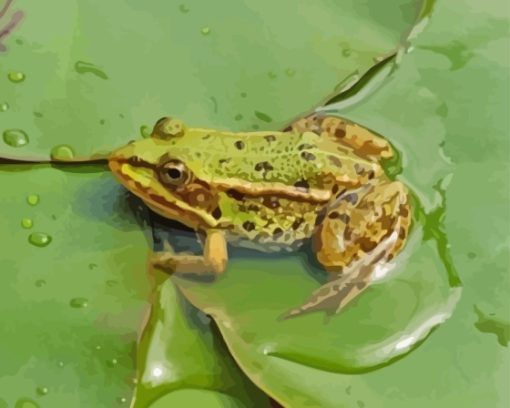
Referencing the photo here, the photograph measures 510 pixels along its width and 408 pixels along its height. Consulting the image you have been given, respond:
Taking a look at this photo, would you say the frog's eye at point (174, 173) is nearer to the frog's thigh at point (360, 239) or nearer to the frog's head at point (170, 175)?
the frog's head at point (170, 175)

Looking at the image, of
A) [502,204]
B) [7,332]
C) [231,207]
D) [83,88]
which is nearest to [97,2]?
[83,88]

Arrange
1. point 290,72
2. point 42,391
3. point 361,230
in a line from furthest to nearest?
point 290,72, point 361,230, point 42,391

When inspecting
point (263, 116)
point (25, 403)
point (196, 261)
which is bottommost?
point (25, 403)

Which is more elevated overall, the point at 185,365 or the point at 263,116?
the point at 263,116

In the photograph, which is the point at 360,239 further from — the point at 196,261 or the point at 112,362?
the point at 112,362

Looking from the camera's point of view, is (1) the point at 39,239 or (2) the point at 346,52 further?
(2) the point at 346,52

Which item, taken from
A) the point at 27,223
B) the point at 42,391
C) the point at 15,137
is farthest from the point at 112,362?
the point at 15,137
